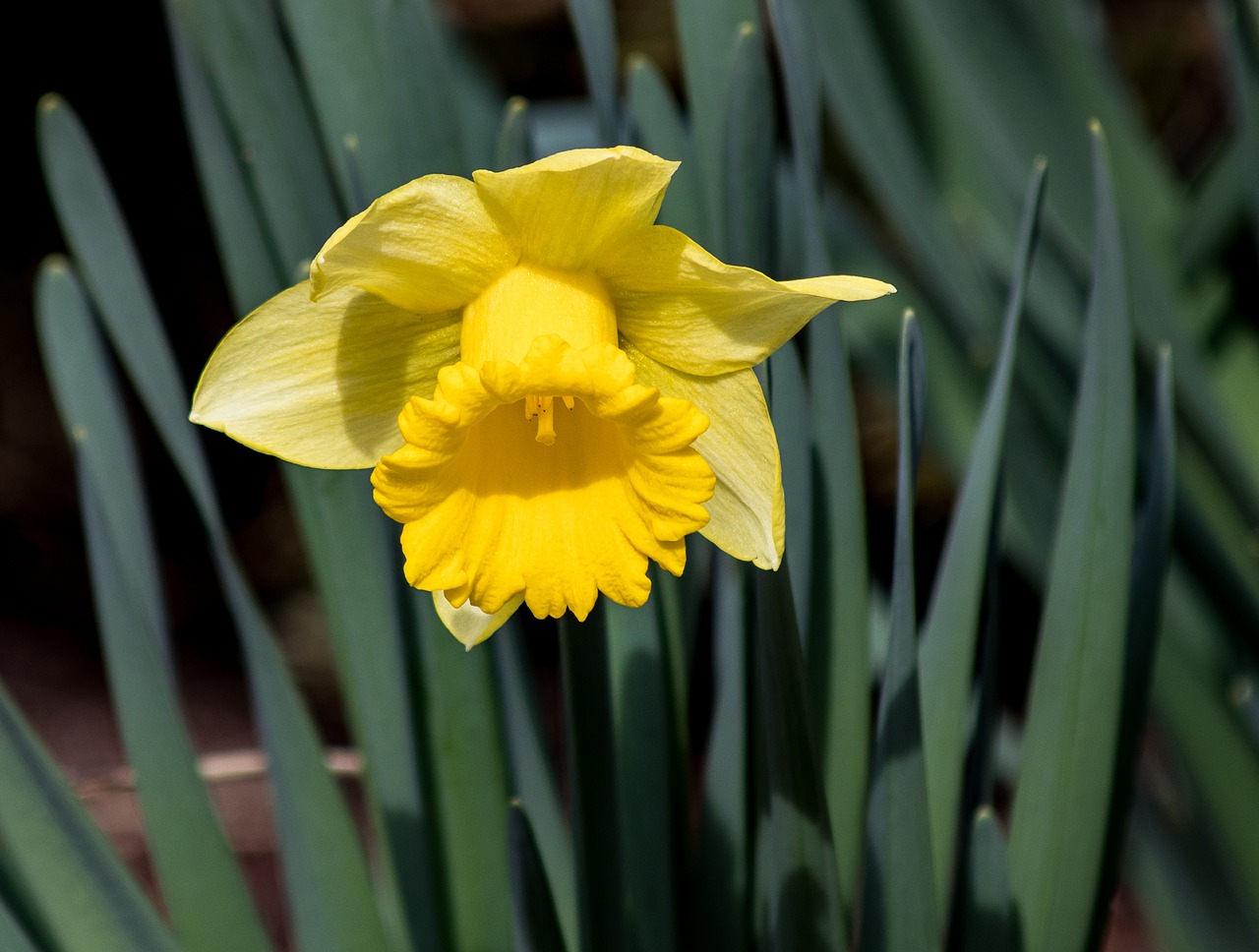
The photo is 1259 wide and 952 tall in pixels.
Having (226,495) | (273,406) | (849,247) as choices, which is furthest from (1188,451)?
(226,495)

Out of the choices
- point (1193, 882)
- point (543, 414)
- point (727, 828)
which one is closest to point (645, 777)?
point (727, 828)

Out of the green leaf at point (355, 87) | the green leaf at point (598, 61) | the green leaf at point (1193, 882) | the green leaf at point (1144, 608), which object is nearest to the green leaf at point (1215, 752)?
the green leaf at point (1193, 882)

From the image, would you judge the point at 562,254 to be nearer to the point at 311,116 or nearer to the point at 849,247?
the point at 311,116

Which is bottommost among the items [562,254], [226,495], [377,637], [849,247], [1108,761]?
[226,495]

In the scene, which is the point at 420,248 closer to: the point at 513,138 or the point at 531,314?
the point at 531,314

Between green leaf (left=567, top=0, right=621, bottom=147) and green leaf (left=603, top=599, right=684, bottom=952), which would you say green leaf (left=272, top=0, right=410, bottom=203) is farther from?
green leaf (left=603, top=599, right=684, bottom=952)

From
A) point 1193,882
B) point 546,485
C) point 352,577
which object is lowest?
point 1193,882

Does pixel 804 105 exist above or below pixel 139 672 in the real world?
above

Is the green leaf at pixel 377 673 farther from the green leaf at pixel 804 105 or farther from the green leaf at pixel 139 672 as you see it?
the green leaf at pixel 804 105
